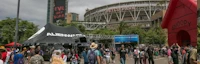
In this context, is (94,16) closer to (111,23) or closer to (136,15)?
(111,23)

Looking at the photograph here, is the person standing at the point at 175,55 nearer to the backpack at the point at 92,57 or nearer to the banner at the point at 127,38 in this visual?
the backpack at the point at 92,57

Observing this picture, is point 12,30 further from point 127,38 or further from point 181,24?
point 181,24

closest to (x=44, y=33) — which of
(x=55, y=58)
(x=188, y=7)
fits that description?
(x=55, y=58)

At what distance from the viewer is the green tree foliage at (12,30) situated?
53719 millimetres

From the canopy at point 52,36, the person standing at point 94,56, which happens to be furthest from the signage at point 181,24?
the person standing at point 94,56

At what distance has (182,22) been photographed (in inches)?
914

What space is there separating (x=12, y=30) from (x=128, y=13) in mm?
54838

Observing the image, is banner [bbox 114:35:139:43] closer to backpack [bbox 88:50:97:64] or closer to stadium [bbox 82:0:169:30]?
backpack [bbox 88:50:97:64]

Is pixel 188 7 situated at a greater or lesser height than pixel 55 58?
greater

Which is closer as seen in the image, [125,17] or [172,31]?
[172,31]

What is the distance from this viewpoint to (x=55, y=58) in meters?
7.95

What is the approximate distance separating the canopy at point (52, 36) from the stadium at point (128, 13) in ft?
227

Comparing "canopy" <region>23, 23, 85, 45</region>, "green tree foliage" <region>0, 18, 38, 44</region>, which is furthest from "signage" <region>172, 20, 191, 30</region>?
"green tree foliage" <region>0, 18, 38, 44</region>

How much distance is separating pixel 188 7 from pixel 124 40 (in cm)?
2498
